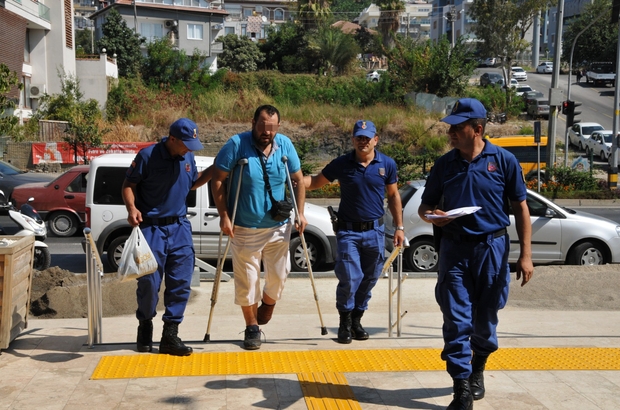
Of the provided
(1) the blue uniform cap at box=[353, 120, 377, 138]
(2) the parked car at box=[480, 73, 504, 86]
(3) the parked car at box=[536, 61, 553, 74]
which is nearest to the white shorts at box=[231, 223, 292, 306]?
(1) the blue uniform cap at box=[353, 120, 377, 138]

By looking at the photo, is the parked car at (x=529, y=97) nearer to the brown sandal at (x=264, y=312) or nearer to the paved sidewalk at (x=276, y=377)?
the paved sidewalk at (x=276, y=377)

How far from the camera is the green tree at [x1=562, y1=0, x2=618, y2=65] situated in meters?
65.5

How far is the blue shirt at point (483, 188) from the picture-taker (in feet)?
15.7

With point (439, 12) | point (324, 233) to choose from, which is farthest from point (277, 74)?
point (439, 12)

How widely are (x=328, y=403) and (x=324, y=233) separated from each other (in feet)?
21.7

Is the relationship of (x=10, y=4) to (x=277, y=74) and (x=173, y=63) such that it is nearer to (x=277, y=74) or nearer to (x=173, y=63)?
(x=173, y=63)

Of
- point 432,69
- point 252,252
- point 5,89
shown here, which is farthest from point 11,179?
point 432,69

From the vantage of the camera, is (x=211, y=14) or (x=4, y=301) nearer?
(x=4, y=301)

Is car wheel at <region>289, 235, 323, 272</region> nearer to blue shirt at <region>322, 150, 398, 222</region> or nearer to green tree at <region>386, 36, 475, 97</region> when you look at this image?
blue shirt at <region>322, 150, 398, 222</region>

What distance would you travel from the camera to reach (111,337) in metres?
6.64

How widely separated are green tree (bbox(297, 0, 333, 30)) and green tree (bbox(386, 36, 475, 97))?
2201 centimetres

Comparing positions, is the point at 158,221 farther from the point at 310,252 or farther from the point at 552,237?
the point at 552,237

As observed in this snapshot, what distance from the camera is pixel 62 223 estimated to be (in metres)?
15.4

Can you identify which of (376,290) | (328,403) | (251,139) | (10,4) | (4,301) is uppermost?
(10,4)
